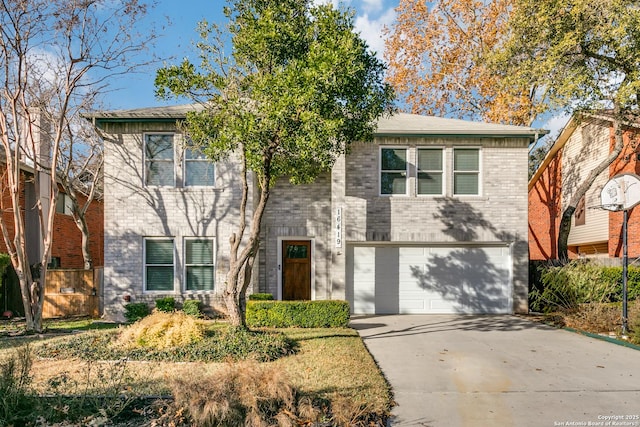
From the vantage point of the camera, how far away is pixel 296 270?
13.0 m

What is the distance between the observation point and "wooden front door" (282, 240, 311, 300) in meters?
12.9

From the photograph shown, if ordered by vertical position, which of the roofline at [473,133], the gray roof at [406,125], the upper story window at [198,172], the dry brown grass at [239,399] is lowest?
the dry brown grass at [239,399]

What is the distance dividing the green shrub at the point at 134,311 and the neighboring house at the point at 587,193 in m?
16.2

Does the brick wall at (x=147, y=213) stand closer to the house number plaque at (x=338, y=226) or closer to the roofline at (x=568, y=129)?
the house number plaque at (x=338, y=226)

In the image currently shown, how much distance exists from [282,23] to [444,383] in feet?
23.5

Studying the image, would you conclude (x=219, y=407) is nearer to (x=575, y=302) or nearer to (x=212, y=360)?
(x=212, y=360)

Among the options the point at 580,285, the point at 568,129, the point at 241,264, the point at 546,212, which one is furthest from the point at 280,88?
the point at 546,212

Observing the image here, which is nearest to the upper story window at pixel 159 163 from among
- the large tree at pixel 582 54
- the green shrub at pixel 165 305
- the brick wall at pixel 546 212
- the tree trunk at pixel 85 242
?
the green shrub at pixel 165 305

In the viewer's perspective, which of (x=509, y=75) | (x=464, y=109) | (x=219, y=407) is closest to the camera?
(x=219, y=407)

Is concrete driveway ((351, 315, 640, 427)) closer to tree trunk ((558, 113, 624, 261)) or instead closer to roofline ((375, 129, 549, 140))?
roofline ((375, 129, 549, 140))

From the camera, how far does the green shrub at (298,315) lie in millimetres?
10500

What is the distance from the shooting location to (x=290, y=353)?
7980 mm

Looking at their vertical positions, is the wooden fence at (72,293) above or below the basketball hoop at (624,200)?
below

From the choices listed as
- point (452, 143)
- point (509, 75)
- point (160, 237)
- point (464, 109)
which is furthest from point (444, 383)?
point (464, 109)
